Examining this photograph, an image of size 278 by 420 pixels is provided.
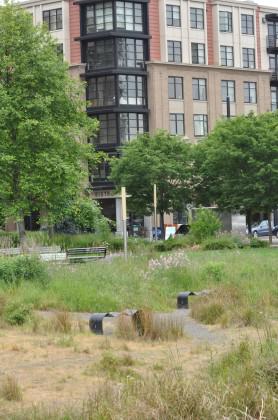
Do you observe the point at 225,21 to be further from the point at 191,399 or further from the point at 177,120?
the point at 191,399

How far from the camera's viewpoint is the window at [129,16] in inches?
2670

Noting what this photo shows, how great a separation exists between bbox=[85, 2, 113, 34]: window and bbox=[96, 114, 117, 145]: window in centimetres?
Result: 802

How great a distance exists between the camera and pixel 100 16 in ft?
224

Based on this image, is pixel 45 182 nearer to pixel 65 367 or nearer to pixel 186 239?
pixel 186 239

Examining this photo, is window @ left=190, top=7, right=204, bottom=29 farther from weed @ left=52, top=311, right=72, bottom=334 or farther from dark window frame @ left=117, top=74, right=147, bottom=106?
weed @ left=52, top=311, right=72, bottom=334

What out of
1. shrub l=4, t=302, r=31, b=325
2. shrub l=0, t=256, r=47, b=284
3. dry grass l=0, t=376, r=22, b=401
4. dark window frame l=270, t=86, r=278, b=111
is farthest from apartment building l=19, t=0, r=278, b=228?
dry grass l=0, t=376, r=22, b=401

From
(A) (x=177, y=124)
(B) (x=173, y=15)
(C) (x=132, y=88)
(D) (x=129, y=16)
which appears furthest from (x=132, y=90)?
(B) (x=173, y=15)

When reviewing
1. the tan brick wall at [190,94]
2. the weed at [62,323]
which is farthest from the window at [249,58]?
the weed at [62,323]

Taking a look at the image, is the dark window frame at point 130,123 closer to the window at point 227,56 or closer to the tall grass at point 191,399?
the window at point 227,56

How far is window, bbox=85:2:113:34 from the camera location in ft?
223

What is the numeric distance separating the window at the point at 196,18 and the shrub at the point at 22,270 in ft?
189

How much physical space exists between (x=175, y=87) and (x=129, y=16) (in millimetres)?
7828

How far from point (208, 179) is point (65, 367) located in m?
39.9

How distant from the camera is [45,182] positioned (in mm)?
31703
